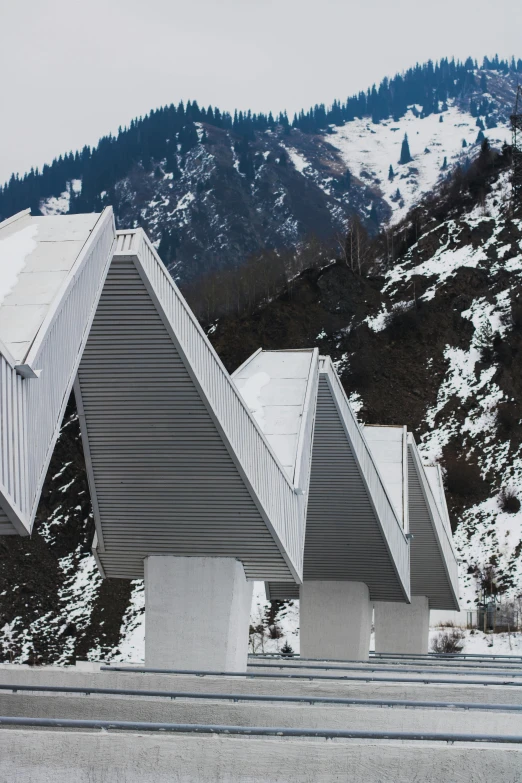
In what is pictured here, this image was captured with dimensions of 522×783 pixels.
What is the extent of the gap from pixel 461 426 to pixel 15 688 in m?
62.0

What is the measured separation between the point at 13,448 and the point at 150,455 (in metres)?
7.95

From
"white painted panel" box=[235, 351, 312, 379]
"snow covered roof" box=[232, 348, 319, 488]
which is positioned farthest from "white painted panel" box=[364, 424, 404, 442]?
"white painted panel" box=[235, 351, 312, 379]

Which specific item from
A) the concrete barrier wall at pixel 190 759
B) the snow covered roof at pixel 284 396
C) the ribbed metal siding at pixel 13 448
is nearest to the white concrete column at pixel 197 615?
the snow covered roof at pixel 284 396

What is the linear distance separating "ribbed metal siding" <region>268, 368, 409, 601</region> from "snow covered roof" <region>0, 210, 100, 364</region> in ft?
33.6

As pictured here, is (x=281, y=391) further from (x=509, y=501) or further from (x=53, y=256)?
(x=509, y=501)

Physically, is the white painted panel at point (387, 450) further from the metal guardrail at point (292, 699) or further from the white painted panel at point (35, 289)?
the white painted panel at point (35, 289)

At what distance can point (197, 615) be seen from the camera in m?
21.2

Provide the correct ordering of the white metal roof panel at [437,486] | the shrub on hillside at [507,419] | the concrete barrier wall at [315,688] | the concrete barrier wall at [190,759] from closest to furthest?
the concrete barrier wall at [190,759]
the concrete barrier wall at [315,688]
the white metal roof panel at [437,486]
the shrub on hillside at [507,419]

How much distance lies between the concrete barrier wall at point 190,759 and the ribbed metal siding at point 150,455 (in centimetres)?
821

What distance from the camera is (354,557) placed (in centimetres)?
3033

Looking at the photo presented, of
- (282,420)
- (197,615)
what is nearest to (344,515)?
(282,420)

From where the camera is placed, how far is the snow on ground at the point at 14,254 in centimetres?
1395

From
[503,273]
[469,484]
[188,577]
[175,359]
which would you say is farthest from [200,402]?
[503,273]

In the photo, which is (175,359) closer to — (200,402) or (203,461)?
(200,402)
